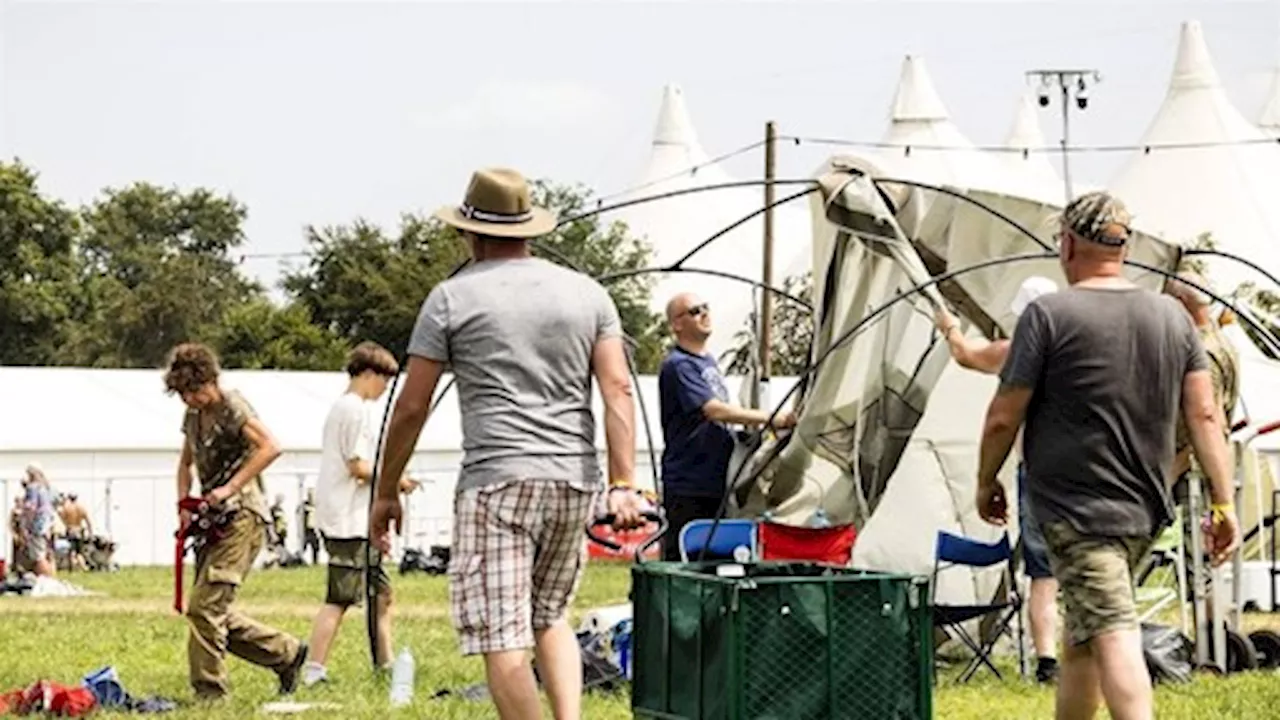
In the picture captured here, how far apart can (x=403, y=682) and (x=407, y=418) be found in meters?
3.31

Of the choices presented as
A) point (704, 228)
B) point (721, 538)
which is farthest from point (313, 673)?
point (704, 228)

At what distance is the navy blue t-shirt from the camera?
1052cm

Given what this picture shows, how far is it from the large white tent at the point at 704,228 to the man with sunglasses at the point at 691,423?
2198 inches

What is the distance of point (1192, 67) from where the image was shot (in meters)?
70.8

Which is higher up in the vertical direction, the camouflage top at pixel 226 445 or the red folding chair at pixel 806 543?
the camouflage top at pixel 226 445

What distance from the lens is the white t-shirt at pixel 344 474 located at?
10.5m

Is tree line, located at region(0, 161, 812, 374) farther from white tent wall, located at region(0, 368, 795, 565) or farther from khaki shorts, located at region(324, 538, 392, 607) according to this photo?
khaki shorts, located at region(324, 538, 392, 607)

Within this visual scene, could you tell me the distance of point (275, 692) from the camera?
10.1 meters

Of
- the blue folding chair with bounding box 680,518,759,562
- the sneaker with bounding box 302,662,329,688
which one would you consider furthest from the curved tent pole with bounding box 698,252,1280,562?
the sneaker with bounding box 302,662,329,688

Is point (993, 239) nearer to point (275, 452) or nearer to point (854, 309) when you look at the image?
point (854, 309)

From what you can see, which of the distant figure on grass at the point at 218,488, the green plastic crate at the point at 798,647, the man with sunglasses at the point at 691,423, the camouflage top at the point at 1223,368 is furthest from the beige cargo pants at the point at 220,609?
the camouflage top at the point at 1223,368

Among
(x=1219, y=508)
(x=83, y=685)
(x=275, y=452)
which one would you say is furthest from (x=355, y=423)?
(x=1219, y=508)

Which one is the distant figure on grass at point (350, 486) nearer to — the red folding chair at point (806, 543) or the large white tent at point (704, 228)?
the red folding chair at point (806, 543)

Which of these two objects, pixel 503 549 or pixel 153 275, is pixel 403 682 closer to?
pixel 503 549
